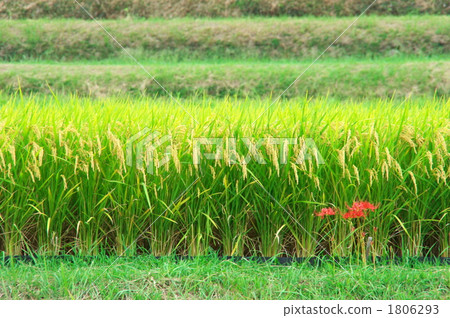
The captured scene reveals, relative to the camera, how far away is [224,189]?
2473mm

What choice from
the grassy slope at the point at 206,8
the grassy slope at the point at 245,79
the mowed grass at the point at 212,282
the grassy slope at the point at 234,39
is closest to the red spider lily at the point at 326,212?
the mowed grass at the point at 212,282

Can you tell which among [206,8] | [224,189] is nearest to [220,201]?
[224,189]

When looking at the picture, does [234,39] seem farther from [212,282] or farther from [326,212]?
[212,282]

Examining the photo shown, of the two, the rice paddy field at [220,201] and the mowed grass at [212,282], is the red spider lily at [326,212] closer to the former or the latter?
the rice paddy field at [220,201]

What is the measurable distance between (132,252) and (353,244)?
1.10 m

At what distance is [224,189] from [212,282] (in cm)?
49

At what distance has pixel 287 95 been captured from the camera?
26.9ft

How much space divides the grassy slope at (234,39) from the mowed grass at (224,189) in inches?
303

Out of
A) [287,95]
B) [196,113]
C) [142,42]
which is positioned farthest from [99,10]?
[196,113]

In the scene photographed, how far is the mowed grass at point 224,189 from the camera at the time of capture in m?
2.41

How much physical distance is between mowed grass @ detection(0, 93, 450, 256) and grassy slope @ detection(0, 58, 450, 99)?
18.0ft

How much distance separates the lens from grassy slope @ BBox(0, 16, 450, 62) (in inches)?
400

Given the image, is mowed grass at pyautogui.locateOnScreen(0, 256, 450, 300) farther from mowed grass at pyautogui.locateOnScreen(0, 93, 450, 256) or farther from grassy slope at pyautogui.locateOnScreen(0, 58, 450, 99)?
grassy slope at pyautogui.locateOnScreen(0, 58, 450, 99)

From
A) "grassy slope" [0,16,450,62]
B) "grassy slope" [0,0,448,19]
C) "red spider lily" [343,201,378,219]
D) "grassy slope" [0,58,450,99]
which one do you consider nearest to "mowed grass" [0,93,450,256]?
"red spider lily" [343,201,378,219]
